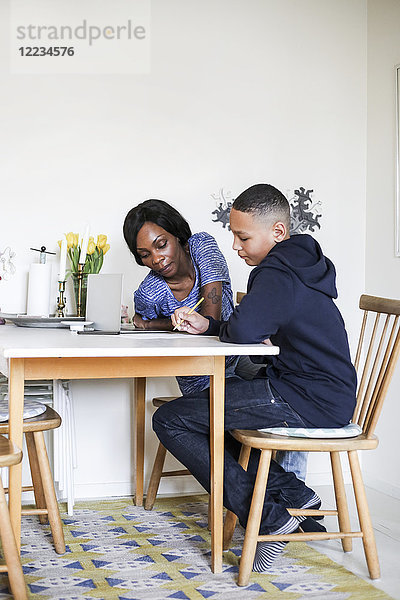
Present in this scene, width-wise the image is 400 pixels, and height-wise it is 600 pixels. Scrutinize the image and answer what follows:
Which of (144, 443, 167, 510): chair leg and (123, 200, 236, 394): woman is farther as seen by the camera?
(144, 443, 167, 510): chair leg

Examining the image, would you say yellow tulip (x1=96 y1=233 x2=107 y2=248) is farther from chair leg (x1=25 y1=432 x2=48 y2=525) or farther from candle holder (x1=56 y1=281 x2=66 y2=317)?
chair leg (x1=25 y1=432 x2=48 y2=525)

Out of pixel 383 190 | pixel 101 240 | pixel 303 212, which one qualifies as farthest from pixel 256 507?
pixel 383 190

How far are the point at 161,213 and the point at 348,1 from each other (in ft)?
5.00

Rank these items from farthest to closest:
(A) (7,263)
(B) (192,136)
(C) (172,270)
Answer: (B) (192,136) → (A) (7,263) → (C) (172,270)

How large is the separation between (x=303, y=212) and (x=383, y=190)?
1.21ft

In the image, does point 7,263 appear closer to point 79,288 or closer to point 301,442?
point 79,288

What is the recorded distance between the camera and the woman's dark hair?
2.68 m

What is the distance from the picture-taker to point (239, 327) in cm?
201

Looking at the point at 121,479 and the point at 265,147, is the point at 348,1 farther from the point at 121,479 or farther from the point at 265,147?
the point at 121,479

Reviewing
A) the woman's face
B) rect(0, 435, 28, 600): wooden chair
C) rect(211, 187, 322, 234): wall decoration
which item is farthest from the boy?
rect(211, 187, 322, 234): wall decoration

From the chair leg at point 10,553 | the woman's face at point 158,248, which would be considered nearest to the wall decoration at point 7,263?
the woman's face at point 158,248

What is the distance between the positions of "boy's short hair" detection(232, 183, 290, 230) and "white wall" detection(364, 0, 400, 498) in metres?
1.15

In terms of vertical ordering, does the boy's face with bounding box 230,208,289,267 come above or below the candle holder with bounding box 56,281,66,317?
above

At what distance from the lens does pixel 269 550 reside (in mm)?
2090
